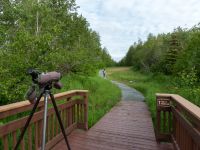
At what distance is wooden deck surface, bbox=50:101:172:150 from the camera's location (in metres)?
3.21

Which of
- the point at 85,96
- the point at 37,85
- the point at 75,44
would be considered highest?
the point at 75,44

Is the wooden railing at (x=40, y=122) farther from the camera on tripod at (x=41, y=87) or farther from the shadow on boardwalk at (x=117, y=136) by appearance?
the camera on tripod at (x=41, y=87)

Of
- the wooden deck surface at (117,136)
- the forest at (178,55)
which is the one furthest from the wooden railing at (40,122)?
the forest at (178,55)

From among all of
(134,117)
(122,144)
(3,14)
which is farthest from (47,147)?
(3,14)

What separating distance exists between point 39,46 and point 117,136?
2.33 m

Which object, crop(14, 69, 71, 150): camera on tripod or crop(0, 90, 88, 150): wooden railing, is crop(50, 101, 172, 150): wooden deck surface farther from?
crop(14, 69, 71, 150): camera on tripod

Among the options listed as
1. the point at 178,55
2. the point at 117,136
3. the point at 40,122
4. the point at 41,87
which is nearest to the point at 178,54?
the point at 178,55

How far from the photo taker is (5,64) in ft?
13.7

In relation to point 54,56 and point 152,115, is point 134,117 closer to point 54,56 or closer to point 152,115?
point 152,115

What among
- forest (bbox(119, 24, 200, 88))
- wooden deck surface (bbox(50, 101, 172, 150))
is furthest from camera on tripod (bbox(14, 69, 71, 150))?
forest (bbox(119, 24, 200, 88))

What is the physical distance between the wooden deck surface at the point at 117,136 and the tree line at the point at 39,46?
1.56 m

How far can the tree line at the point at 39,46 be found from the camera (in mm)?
4102

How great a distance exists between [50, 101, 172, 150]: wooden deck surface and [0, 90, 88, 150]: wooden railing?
185 mm

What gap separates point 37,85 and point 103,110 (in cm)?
410
